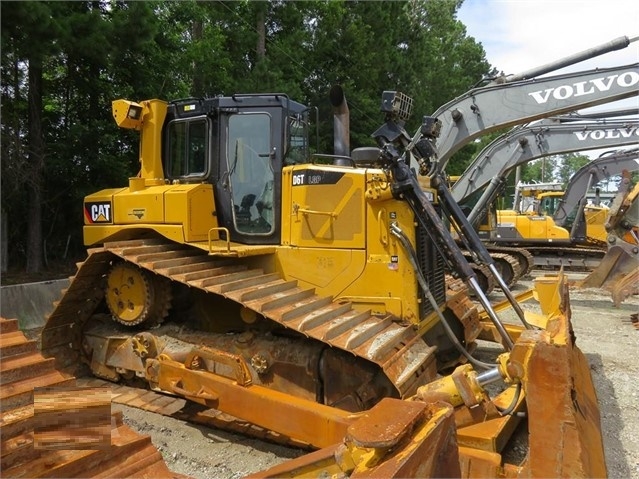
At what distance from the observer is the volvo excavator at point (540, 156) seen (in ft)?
35.5

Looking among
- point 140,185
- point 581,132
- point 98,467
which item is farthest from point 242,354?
point 581,132

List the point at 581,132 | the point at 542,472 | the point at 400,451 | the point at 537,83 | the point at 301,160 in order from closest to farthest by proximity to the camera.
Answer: the point at 400,451, the point at 542,472, the point at 301,160, the point at 537,83, the point at 581,132

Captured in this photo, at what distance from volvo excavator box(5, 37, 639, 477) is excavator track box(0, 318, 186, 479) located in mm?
989

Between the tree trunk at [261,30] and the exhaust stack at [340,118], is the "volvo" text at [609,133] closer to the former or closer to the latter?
the exhaust stack at [340,118]

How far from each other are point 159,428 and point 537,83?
271 inches

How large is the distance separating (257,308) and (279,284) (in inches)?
24.1

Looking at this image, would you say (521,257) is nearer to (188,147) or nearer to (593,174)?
(593,174)

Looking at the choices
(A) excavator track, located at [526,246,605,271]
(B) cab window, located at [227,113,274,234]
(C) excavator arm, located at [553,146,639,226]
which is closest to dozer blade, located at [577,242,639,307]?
(A) excavator track, located at [526,246,605,271]

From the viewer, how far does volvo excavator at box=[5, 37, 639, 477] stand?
12.3 feet

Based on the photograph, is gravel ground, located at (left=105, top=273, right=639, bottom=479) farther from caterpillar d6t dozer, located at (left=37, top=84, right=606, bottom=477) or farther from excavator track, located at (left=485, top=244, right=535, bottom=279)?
excavator track, located at (left=485, top=244, right=535, bottom=279)

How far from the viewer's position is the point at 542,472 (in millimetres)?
2303

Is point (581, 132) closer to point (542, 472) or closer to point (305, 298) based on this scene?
point (305, 298)

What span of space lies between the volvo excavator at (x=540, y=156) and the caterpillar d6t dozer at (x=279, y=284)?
6405 millimetres

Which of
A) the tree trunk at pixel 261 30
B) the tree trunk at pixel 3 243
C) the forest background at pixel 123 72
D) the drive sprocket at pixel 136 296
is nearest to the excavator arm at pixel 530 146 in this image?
the forest background at pixel 123 72
